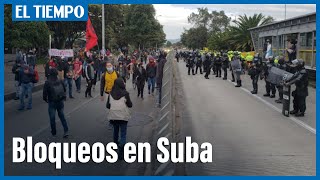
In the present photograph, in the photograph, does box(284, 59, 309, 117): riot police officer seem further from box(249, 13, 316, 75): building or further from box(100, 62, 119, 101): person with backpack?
box(249, 13, 316, 75): building

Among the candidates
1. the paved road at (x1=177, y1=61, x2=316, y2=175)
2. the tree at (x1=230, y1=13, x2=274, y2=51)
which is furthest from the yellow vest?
the tree at (x1=230, y1=13, x2=274, y2=51)

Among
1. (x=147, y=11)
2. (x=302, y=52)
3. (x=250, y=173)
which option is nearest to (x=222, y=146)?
(x=250, y=173)

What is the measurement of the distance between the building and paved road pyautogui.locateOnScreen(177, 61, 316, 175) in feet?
27.3

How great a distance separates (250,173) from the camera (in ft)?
22.2

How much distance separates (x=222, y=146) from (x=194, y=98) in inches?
317

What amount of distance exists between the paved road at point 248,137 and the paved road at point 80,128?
3.07 feet

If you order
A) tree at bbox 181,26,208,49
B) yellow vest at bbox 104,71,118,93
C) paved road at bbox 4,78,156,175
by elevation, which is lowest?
paved road at bbox 4,78,156,175

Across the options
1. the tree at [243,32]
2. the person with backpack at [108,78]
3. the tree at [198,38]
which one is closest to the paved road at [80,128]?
the person with backpack at [108,78]

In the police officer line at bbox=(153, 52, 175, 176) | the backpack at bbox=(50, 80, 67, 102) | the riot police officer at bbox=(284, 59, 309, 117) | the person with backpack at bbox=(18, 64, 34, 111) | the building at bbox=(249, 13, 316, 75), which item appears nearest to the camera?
the police officer line at bbox=(153, 52, 175, 176)

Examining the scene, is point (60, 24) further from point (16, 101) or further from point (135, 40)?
point (16, 101)

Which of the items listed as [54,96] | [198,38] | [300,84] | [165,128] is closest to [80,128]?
[54,96]

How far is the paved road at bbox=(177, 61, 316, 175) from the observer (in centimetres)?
704

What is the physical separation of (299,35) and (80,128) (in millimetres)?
18077

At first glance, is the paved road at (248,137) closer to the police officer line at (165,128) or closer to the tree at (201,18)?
the police officer line at (165,128)
